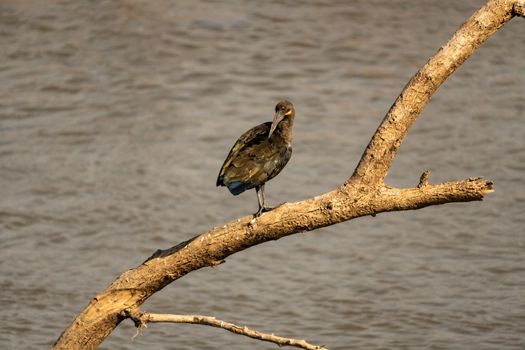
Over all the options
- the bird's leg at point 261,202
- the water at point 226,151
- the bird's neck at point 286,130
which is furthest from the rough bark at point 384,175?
the water at point 226,151

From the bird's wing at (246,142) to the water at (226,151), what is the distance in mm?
2605

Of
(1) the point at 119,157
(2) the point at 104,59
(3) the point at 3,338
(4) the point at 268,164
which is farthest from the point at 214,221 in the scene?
(4) the point at 268,164

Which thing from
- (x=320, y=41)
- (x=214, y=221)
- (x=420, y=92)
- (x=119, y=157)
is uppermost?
(x=320, y=41)

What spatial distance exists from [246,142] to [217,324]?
1.00 meters

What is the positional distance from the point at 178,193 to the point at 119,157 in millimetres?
747

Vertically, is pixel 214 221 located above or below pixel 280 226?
above

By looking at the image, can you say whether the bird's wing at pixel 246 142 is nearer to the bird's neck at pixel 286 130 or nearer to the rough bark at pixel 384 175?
the bird's neck at pixel 286 130

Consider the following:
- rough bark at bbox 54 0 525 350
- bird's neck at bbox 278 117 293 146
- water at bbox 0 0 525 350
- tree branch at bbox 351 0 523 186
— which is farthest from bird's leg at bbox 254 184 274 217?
water at bbox 0 0 525 350

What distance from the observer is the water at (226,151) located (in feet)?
27.9

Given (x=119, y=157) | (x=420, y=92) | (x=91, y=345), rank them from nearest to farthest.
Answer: (x=420, y=92) → (x=91, y=345) → (x=119, y=157)

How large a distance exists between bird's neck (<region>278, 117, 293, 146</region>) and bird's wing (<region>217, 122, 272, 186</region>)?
0.07m

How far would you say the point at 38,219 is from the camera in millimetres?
9703

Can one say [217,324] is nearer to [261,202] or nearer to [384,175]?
[261,202]

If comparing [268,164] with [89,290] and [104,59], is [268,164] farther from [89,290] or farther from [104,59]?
[104,59]
